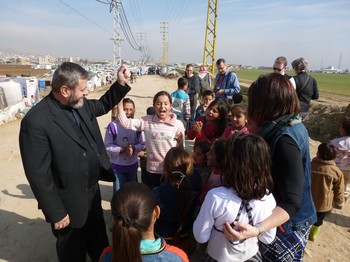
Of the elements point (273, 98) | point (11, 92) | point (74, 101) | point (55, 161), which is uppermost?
point (273, 98)

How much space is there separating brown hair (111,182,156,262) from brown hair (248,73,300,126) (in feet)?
2.73

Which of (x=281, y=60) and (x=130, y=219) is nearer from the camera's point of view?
(x=130, y=219)

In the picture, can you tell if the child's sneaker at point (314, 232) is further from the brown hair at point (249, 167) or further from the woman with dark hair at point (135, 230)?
the woman with dark hair at point (135, 230)

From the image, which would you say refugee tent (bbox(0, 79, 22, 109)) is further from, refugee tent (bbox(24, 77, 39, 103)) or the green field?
the green field

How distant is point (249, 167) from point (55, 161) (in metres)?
1.42

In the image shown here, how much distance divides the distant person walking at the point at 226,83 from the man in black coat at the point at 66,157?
3.98m

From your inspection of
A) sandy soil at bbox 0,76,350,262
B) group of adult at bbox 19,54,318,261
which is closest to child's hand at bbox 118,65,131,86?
group of adult at bbox 19,54,318,261

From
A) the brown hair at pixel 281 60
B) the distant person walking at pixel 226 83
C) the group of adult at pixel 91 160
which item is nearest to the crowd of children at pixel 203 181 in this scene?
the group of adult at pixel 91 160

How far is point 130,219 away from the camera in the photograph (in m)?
1.38

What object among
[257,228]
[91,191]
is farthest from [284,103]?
[91,191]

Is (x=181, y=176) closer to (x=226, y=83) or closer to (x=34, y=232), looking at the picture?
(x=34, y=232)

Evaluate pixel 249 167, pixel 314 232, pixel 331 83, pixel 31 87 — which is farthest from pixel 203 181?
pixel 331 83

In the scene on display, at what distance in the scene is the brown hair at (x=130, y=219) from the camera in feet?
4.36

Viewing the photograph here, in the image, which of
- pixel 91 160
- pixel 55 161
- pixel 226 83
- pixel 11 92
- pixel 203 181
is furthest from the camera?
pixel 11 92
